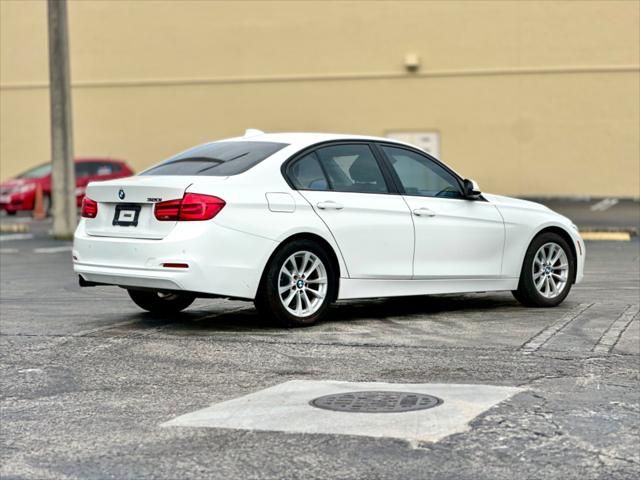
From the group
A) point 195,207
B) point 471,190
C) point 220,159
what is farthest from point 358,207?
point 195,207

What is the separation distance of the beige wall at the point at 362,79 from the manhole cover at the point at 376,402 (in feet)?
102

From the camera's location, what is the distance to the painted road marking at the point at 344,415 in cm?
602

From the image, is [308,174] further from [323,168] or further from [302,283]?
[302,283]

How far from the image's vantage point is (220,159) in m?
10.0

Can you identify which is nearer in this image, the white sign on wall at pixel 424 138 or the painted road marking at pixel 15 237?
the painted road marking at pixel 15 237

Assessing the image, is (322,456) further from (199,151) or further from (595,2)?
(595,2)

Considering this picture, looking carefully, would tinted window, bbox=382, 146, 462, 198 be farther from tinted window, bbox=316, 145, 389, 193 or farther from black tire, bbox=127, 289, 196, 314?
black tire, bbox=127, 289, 196, 314

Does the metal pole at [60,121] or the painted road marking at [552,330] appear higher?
the metal pole at [60,121]

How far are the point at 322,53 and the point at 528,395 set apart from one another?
3222cm

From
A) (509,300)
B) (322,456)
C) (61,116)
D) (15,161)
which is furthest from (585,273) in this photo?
(15,161)

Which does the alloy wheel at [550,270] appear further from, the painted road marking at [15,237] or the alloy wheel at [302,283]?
the painted road marking at [15,237]

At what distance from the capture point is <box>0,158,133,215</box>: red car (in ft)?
108

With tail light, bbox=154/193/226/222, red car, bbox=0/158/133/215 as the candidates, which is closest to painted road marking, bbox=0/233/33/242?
red car, bbox=0/158/133/215

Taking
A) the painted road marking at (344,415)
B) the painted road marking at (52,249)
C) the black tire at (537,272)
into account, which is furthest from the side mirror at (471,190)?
the painted road marking at (52,249)
